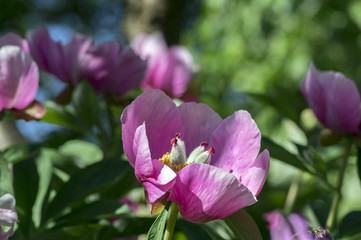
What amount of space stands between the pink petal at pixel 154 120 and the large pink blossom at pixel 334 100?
0.26 metres

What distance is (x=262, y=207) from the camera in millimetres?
901

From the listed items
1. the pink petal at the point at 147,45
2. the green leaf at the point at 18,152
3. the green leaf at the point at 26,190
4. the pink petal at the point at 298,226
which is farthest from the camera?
the pink petal at the point at 147,45

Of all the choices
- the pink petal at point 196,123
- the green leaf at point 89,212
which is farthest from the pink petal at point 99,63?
the pink petal at point 196,123

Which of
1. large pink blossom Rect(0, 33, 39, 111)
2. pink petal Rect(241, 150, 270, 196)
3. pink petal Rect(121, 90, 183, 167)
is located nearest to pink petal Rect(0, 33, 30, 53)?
large pink blossom Rect(0, 33, 39, 111)

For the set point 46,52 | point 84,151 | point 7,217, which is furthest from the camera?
point 84,151

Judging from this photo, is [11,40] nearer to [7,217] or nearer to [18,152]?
[18,152]

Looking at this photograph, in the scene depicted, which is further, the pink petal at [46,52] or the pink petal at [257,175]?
the pink petal at [46,52]

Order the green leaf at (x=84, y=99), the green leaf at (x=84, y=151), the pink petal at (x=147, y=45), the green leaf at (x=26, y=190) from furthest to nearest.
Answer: the pink petal at (x=147, y=45), the green leaf at (x=84, y=151), the green leaf at (x=84, y=99), the green leaf at (x=26, y=190)

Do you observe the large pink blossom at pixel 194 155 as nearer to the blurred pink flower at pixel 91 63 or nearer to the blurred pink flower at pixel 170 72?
the blurred pink flower at pixel 91 63

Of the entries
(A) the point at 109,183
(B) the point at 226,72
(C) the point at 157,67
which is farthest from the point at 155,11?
(B) the point at 226,72

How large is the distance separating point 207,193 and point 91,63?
485mm

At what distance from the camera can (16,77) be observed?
0.60 metres

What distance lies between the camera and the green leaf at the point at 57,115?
2.73 ft

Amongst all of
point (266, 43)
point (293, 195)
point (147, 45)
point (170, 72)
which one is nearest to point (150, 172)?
point (293, 195)
